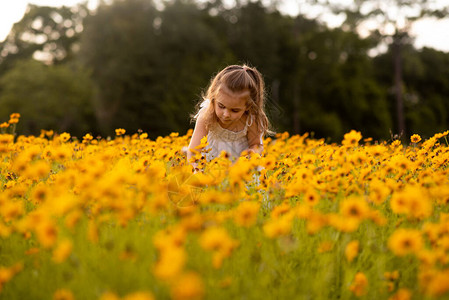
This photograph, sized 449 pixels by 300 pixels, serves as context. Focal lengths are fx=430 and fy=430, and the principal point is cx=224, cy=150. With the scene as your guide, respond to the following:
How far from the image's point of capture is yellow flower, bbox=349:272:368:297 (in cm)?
178

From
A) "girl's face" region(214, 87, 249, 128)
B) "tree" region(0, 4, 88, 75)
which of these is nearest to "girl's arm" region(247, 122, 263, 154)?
"girl's face" region(214, 87, 249, 128)

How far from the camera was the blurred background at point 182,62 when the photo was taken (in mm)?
20797

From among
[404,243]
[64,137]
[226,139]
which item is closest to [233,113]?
[226,139]

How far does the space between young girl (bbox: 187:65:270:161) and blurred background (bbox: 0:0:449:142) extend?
14484 millimetres

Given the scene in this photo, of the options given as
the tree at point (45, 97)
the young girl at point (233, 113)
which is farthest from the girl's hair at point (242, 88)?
the tree at point (45, 97)

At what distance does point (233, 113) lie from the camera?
4.11m

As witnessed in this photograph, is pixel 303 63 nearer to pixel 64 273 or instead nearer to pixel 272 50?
pixel 272 50

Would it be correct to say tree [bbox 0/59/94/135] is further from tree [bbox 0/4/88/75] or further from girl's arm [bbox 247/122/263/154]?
girl's arm [bbox 247/122/263/154]

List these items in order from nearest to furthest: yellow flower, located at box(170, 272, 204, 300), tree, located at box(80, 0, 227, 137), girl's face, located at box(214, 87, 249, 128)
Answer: yellow flower, located at box(170, 272, 204, 300), girl's face, located at box(214, 87, 249, 128), tree, located at box(80, 0, 227, 137)

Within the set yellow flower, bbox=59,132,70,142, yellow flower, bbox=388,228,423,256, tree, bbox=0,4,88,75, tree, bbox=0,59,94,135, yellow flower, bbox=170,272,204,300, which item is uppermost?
tree, bbox=0,4,88,75

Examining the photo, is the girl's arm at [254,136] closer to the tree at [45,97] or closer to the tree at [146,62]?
the tree at [146,62]

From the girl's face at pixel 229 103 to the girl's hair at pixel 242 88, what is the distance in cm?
5

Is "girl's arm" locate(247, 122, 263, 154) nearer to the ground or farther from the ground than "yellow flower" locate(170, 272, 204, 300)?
farther from the ground

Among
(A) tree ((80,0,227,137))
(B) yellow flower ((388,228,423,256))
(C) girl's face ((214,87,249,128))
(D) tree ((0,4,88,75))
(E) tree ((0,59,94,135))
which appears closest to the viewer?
(B) yellow flower ((388,228,423,256))
